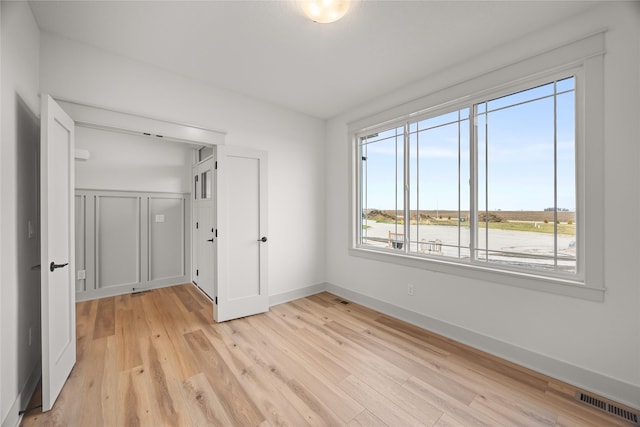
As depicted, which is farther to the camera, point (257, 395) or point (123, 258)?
point (123, 258)

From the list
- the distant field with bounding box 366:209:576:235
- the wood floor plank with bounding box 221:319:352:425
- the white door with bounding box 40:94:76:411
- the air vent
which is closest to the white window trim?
the distant field with bounding box 366:209:576:235

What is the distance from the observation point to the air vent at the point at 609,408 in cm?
171

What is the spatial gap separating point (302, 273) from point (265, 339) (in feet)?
4.69

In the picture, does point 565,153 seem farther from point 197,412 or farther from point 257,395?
point 197,412

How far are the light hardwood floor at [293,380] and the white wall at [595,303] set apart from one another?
21 centimetres

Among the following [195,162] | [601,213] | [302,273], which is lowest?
[302,273]

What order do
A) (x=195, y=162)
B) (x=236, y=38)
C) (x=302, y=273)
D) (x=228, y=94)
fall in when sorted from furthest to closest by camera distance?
1. (x=195, y=162)
2. (x=302, y=273)
3. (x=228, y=94)
4. (x=236, y=38)

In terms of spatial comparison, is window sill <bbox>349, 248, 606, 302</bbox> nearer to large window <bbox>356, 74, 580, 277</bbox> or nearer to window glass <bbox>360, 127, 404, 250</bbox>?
large window <bbox>356, 74, 580, 277</bbox>

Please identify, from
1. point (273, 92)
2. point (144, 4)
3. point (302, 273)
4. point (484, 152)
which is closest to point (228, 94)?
point (273, 92)

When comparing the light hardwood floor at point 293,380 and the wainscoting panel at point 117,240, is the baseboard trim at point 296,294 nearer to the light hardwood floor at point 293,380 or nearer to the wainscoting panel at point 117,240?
the light hardwood floor at point 293,380

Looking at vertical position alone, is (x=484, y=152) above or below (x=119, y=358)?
above

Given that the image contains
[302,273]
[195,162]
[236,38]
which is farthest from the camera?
[195,162]

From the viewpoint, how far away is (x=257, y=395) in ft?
6.29

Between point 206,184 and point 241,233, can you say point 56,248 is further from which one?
point 206,184
